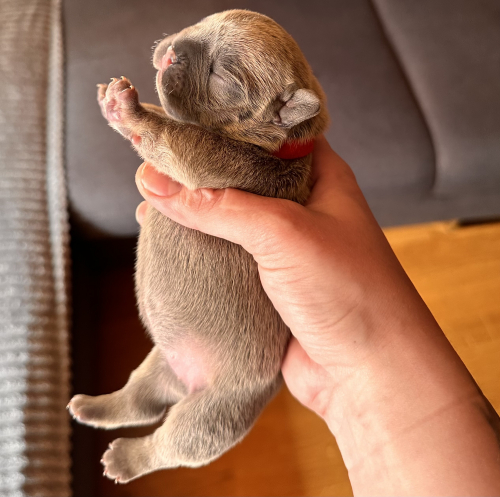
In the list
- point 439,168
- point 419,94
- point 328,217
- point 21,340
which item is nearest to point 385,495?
point 328,217

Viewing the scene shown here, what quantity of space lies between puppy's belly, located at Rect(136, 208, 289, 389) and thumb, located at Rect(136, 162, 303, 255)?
0.41 feet

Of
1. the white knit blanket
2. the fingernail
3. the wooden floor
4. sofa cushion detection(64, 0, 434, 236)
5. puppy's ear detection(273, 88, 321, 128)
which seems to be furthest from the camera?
the wooden floor

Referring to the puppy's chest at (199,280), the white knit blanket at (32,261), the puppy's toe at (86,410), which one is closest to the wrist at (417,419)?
the puppy's chest at (199,280)

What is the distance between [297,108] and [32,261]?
154 cm

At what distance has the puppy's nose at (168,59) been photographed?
1346mm

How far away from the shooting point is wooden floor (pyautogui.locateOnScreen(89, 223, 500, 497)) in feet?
7.88

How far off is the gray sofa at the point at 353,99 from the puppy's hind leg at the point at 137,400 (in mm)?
498

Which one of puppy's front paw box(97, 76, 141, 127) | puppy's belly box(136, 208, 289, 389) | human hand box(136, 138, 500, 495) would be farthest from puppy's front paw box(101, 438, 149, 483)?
puppy's front paw box(97, 76, 141, 127)

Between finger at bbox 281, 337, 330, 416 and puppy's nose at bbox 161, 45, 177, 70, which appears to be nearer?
puppy's nose at bbox 161, 45, 177, 70

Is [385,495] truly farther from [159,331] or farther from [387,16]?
[387,16]

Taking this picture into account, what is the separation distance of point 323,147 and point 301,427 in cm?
175

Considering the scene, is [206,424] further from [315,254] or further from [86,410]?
[315,254]

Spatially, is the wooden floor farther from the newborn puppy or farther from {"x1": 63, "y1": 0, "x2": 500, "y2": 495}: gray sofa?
the newborn puppy

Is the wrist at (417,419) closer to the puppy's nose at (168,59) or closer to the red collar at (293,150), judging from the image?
the red collar at (293,150)
